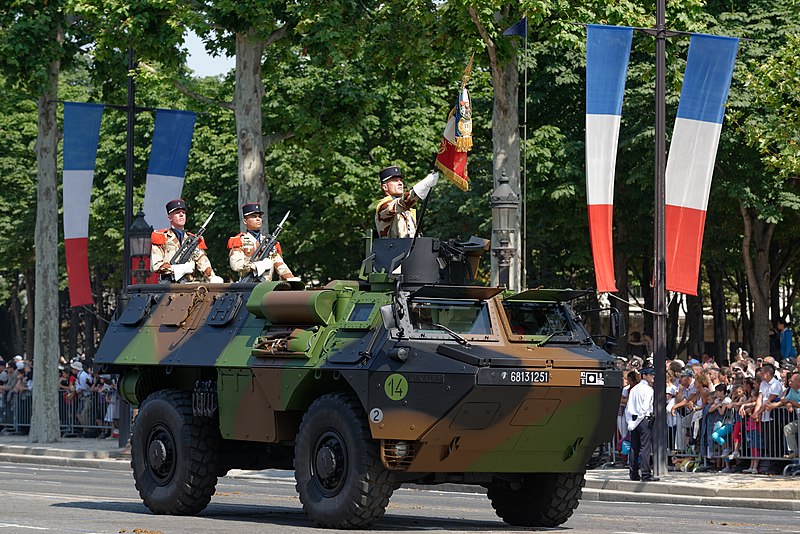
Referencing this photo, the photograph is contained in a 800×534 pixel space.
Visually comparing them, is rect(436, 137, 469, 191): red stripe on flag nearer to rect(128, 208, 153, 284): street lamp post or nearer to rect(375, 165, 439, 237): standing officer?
rect(375, 165, 439, 237): standing officer

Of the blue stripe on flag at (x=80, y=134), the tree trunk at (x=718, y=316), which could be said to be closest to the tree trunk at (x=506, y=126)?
the blue stripe on flag at (x=80, y=134)

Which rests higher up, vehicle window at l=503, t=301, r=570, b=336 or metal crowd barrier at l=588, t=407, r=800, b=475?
vehicle window at l=503, t=301, r=570, b=336

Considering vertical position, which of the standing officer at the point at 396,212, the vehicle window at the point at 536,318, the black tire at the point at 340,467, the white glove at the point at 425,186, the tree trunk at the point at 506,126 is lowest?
the black tire at the point at 340,467

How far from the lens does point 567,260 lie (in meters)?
45.9

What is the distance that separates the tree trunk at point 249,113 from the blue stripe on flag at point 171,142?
1.00 meters

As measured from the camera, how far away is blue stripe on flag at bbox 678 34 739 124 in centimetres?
2462

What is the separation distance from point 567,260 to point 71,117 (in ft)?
56.1

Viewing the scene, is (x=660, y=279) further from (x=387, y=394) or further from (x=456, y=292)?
(x=387, y=394)

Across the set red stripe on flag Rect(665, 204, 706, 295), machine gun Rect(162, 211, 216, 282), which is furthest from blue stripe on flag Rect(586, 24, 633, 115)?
machine gun Rect(162, 211, 216, 282)

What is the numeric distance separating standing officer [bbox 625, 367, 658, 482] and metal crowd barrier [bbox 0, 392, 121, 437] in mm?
15136

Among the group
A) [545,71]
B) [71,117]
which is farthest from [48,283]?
[545,71]

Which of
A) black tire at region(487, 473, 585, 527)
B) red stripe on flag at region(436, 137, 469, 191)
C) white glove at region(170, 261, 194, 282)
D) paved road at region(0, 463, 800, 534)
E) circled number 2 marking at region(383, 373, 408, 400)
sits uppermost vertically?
red stripe on flag at region(436, 137, 469, 191)

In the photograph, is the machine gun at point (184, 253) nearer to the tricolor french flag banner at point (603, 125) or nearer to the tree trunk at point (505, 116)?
the tricolor french flag banner at point (603, 125)

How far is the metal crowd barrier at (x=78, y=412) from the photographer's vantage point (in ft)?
125
